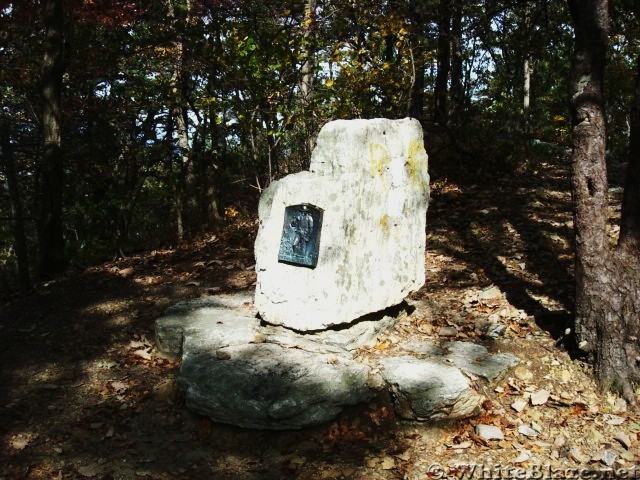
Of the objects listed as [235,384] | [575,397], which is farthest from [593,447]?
[235,384]

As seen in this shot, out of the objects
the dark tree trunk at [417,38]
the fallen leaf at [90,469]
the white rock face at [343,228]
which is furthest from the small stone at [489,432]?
the dark tree trunk at [417,38]

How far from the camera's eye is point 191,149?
11250mm

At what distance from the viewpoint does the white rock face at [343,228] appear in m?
4.80

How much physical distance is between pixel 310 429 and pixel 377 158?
2.60m

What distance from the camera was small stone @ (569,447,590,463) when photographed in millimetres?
3967

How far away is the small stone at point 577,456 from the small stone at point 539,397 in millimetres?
500

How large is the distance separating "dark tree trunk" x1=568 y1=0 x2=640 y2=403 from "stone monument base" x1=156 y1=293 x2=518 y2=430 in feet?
2.76

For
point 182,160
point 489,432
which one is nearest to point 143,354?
point 489,432

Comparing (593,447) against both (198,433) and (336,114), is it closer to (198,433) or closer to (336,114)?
(198,433)

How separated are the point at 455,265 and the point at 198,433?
447 centimetres

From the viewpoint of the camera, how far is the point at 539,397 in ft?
15.0

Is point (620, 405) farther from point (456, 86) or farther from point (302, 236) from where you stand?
point (456, 86)

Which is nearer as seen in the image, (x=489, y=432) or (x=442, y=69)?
(x=489, y=432)

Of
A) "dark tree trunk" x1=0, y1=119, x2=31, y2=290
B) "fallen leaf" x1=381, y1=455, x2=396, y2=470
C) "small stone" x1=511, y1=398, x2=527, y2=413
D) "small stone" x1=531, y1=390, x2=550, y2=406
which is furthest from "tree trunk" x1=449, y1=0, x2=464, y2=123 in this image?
"fallen leaf" x1=381, y1=455, x2=396, y2=470
